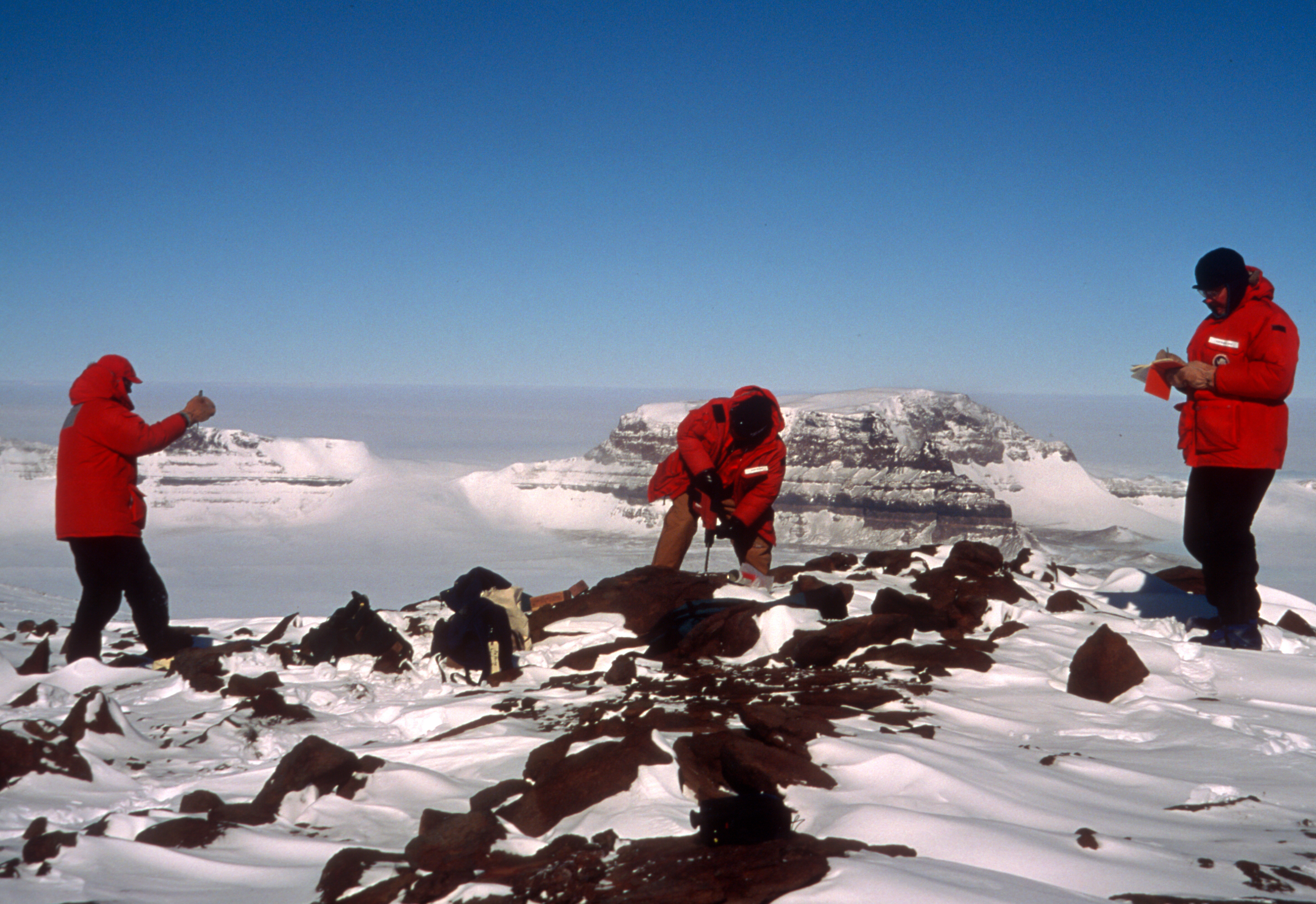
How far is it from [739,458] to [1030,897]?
15.6 ft

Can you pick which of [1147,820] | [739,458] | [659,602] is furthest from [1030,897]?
[739,458]

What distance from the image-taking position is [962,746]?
301cm

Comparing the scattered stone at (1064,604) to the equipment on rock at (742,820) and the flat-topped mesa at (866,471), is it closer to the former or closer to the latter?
the equipment on rock at (742,820)

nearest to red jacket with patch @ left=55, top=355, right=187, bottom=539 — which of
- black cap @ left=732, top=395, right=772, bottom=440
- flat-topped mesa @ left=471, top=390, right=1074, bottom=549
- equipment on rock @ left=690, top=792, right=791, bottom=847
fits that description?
black cap @ left=732, top=395, right=772, bottom=440

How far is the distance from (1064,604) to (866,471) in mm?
77368

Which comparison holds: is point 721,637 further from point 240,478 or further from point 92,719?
point 240,478

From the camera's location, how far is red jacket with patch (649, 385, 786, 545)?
637cm

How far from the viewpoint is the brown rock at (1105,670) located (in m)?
3.70

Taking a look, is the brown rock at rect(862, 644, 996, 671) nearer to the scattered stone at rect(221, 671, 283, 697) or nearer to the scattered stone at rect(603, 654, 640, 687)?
the scattered stone at rect(603, 654, 640, 687)

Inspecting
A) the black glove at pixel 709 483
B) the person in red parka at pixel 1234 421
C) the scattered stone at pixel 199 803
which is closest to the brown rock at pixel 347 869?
the scattered stone at pixel 199 803

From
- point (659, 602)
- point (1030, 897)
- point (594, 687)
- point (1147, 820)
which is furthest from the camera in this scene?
point (659, 602)

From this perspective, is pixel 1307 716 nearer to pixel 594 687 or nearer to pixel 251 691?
pixel 594 687

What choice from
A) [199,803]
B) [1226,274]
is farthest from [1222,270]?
[199,803]

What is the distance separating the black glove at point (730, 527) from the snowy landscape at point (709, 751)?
0.33 meters
